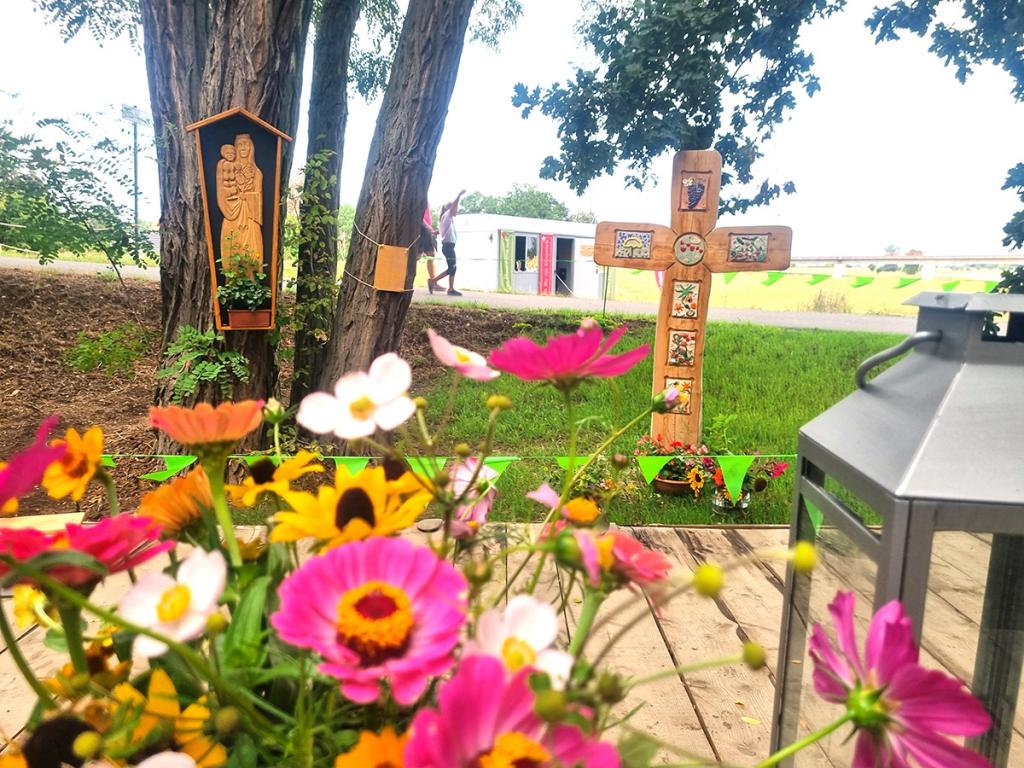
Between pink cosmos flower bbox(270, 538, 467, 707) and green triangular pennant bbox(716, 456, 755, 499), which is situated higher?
pink cosmos flower bbox(270, 538, 467, 707)

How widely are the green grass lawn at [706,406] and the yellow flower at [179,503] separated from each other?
230 cm

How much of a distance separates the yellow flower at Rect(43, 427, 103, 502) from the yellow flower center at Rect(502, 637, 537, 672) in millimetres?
240

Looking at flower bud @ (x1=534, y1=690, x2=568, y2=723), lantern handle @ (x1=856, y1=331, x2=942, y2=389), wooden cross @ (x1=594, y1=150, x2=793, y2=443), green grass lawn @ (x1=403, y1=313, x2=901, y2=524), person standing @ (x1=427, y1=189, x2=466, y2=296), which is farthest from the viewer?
person standing @ (x1=427, y1=189, x2=466, y2=296)

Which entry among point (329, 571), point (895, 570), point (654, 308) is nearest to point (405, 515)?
point (329, 571)

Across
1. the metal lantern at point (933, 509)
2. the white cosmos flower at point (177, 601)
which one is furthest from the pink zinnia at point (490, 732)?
the metal lantern at point (933, 509)

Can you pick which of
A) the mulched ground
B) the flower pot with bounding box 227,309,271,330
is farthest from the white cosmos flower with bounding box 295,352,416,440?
the mulched ground

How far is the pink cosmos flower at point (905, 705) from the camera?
31 cm

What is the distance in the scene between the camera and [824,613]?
74 cm

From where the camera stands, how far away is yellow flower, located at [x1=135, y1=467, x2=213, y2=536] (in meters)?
0.38

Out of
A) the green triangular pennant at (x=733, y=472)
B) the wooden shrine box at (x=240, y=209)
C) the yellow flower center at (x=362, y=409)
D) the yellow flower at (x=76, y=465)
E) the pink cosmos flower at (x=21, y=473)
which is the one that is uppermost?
the wooden shrine box at (x=240, y=209)

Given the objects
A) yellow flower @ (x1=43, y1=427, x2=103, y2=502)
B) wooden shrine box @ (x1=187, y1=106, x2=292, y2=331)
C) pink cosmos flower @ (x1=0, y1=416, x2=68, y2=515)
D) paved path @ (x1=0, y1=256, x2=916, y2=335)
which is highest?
wooden shrine box @ (x1=187, y1=106, x2=292, y2=331)

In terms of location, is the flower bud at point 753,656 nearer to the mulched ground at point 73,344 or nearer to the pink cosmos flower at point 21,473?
the pink cosmos flower at point 21,473

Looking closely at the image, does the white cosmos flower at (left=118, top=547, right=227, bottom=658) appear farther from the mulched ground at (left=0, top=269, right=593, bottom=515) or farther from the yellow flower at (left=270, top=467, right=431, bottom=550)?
the mulched ground at (left=0, top=269, right=593, bottom=515)

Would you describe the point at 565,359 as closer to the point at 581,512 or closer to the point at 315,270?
the point at 581,512
